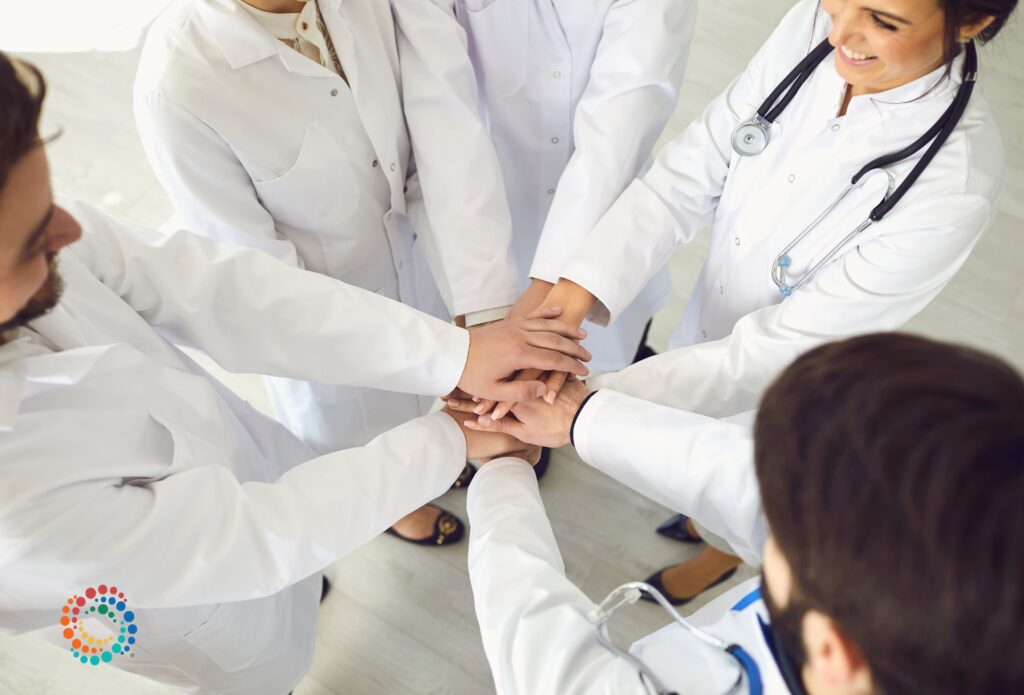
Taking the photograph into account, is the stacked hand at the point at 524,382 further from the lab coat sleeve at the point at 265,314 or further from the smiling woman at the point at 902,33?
the smiling woman at the point at 902,33

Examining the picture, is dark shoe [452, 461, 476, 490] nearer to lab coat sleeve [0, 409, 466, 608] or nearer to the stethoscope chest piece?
lab coat sleeve [0, 409, 466, 608]

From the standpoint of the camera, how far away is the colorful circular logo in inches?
39.5

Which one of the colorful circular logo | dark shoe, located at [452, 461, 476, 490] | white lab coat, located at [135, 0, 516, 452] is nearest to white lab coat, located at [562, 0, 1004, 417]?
white lab coat, located at [135, 0, 516, 452]

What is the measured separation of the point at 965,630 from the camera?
504 mm

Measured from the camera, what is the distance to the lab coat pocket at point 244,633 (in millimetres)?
1209

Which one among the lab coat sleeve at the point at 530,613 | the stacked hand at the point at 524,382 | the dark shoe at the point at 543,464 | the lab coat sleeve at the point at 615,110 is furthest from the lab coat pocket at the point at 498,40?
the dark shoe at the point at 543,464

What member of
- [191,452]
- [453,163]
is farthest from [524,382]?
[191,452]

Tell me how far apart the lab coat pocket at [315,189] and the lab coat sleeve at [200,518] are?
1.29 feet

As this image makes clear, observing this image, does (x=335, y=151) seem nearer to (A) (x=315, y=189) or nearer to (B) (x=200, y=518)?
(A) (x=315, y=189)

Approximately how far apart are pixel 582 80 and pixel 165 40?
75 centimetres

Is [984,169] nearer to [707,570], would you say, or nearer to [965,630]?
[965,630]

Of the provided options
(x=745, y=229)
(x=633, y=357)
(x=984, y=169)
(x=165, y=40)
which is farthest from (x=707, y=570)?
(x=165, y=40)

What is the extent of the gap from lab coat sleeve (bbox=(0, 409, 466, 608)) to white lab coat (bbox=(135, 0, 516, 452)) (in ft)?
0.72

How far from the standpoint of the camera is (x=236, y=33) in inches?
44.0
